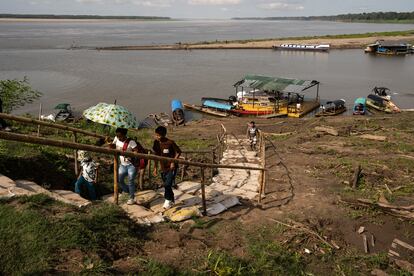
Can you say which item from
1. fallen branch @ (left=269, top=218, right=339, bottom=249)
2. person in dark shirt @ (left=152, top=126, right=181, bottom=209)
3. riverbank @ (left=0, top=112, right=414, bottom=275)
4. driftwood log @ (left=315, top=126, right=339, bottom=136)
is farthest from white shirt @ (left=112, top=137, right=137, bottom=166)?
driftwood log @ (left=315, top=126, right=339, bottom=136)

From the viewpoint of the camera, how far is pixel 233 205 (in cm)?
743

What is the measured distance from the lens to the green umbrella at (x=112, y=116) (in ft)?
23.1

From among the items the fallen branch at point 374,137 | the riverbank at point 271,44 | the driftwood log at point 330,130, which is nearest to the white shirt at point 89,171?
the fallen branch at point 374,137

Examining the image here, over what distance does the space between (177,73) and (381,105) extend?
2684cm

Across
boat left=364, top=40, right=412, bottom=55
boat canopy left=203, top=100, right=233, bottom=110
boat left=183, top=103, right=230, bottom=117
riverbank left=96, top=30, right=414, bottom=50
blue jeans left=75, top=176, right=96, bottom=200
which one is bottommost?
boat left=183, top=103, right=230, bottom=117

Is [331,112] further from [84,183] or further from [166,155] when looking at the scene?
[84,183]

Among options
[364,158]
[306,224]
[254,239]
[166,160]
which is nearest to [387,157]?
[364,158]

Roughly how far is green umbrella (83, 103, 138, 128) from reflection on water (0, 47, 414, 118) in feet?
72.6

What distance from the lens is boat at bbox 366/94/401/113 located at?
28.3 metres

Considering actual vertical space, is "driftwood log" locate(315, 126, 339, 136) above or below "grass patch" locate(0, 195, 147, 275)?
below

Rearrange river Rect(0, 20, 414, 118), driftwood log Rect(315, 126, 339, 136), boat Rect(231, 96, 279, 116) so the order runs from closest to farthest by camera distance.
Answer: driftwood log Rect(315, 126, 339, 136)
boat Rect(231, 96, 279, 116)
river Rect(0, 20, 414, 118)

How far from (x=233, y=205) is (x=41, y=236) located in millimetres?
4058

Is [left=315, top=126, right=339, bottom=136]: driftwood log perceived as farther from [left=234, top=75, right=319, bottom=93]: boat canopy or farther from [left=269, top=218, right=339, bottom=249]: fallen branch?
[left=269, top=218, right=339, bottom=249]: fallen branch

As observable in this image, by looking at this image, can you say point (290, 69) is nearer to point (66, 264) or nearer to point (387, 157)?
point (387, 157)
